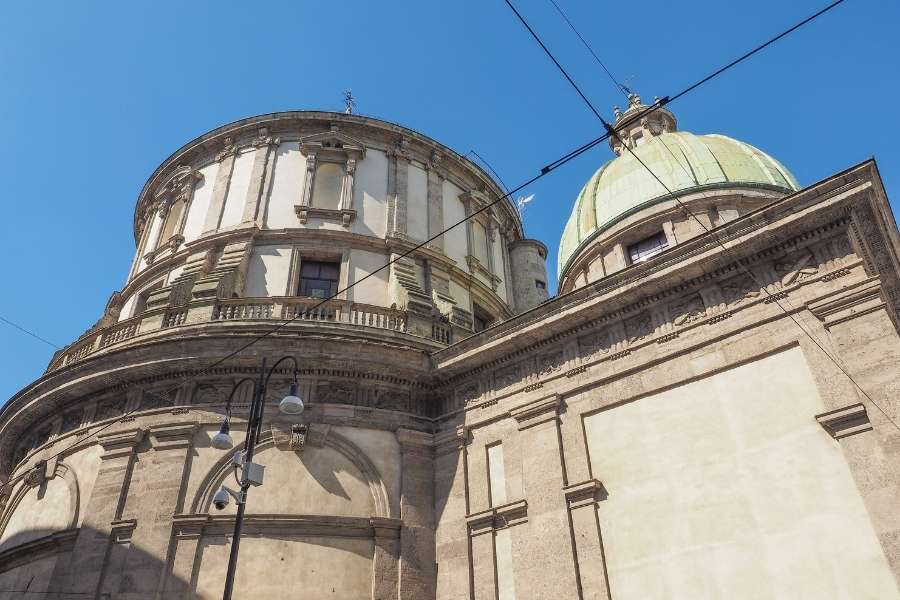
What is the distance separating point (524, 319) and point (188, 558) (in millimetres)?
8197

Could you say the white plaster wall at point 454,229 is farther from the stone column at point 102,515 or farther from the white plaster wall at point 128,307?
the stone column at point 102,515

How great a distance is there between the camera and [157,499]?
47.4ft

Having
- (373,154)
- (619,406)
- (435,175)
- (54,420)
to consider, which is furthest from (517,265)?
(54,420)

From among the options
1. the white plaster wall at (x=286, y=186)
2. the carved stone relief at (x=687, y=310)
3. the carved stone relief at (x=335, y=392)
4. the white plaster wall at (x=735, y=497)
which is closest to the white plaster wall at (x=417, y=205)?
the white plaster wall at (x=286, y=186)

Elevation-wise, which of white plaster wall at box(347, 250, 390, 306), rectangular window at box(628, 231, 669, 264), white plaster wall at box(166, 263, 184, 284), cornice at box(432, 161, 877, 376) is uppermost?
rectangular window at box(628, 231, 669, 264)

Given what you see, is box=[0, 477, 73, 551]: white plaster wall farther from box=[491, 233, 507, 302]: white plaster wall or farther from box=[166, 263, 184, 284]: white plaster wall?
box=[491, 233, 507, 302]: white plaster wall

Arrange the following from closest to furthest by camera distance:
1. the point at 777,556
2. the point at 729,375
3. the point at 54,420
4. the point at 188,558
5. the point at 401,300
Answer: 1. the point at 777,556
2. the point at 729,375
3. the point at 188,558
4. the point at 54,420
5. the point at 401,300

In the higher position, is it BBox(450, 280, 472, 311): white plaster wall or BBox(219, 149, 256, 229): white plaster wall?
BBox(219, 149, 256, 229): white plaster wall

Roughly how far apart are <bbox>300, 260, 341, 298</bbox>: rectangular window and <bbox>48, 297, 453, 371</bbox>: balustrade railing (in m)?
1.88

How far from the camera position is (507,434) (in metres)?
15.1

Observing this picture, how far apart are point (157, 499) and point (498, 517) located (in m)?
6.81

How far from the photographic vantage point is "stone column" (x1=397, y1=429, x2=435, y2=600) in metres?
14.1

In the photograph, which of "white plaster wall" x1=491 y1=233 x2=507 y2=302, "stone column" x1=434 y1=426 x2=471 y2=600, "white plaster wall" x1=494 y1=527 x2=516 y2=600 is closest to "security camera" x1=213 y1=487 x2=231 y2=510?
"stone column" x1=434 y1=426 x2=471 y2=600

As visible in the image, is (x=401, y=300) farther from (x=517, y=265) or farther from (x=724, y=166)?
(x=724, y=166)
